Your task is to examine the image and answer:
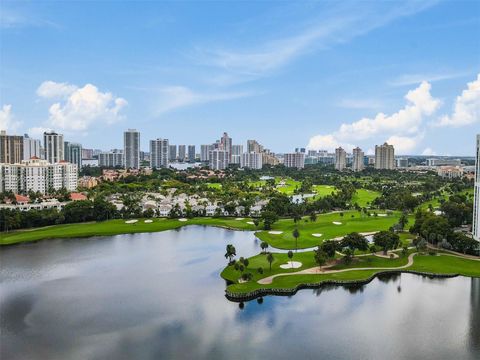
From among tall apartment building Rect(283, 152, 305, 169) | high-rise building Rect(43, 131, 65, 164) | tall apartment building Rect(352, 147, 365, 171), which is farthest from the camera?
tall apartment building Rect(283, 152, 305, 169)

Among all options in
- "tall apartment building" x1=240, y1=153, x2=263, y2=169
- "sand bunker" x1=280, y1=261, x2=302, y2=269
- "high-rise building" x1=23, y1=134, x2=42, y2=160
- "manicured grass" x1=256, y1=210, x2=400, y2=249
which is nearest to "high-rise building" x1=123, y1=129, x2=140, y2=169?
"high-rise building" x1=23, y1=134, x2=42, y2=160

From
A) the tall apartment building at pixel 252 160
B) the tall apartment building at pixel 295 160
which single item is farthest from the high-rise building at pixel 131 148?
the tall apartment building at pixel 295 160

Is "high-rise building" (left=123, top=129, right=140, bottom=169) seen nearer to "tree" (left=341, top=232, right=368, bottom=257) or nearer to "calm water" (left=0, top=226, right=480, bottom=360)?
"calm water" (left=0, top=226, right=480, bottom=360)

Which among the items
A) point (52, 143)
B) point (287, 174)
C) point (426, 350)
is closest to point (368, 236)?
point (426, 350)

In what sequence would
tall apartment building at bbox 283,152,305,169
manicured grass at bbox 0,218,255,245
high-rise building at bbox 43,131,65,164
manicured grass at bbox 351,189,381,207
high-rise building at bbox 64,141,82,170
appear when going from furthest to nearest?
tall apartment building at bbox 283,152,305,169
high-rise building at bbox 64,141,82,170
high-rise building at bbox 43,131,65,164
manicured grass at bbox 351,189,381,207
manicured grass at bbox 0,218,255,245

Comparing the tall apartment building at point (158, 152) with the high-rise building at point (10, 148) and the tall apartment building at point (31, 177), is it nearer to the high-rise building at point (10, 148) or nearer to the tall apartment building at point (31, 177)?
the high-rise building at point (10, 148)

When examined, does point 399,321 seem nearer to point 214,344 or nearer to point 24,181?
point 214,344

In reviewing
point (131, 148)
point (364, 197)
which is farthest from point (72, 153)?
point (364, 197)
